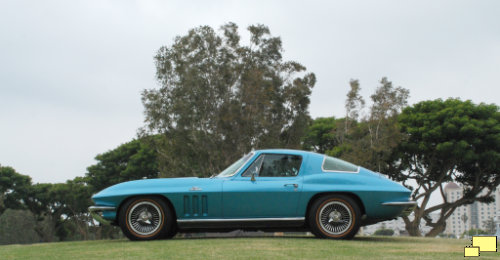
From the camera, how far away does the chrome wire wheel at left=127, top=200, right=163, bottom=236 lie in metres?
9.93

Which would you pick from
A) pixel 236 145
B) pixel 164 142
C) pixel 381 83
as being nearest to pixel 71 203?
pixel 164 142

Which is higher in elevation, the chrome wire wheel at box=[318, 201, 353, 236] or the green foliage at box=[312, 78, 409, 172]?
the green foliage at box=[312, 78, 409, 172]

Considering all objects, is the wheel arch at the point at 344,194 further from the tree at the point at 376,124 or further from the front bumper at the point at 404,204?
the tree at the point at 376,124

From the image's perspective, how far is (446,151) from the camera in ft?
111

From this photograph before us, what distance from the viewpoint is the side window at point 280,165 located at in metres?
10.1

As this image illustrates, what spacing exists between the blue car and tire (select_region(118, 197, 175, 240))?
0.4 inches

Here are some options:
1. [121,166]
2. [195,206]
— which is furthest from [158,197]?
[121,166]

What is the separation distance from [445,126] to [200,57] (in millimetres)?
15463

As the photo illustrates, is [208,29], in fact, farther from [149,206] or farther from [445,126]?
[149,206]

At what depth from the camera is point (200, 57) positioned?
30812 mm

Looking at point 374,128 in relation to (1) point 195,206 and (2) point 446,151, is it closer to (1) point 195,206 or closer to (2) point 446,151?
(2) point 446,151

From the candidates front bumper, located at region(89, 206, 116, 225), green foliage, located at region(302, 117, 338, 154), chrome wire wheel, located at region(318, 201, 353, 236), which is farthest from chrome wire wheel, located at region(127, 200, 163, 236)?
green foliage, located at region(302, 117, 338, 154)

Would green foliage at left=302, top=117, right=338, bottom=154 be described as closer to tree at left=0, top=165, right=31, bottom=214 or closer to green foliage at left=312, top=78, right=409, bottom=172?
green foliage at left=312, top=78, right=409, bottom=172

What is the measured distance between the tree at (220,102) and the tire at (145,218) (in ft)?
59.4
